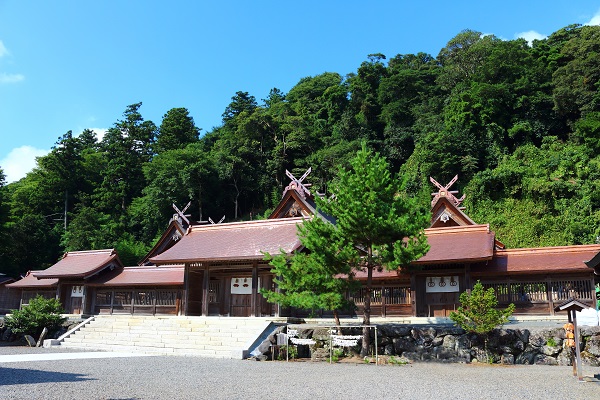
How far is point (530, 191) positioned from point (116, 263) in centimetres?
2638

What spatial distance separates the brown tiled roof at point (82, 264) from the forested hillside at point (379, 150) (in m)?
13.4

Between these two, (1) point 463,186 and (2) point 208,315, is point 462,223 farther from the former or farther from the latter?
(1) point 463,186

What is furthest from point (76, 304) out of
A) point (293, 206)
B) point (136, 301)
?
point (293, 206)

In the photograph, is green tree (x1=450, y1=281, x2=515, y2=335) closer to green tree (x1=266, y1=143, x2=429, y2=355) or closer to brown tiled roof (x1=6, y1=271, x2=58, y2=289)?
green tree (x1=266, y1=143, x2=429, y2=355)

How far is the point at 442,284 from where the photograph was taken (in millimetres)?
18516

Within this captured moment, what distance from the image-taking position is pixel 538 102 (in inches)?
1501

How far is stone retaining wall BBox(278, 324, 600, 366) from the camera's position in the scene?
44.8 ft

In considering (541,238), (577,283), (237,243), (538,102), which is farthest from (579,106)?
(237,243)

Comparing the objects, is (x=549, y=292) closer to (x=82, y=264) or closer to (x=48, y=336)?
(x=48, y=336)

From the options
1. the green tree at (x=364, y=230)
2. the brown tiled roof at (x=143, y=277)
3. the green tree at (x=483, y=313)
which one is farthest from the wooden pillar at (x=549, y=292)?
the brown tiled roof at (x=143, y=277)

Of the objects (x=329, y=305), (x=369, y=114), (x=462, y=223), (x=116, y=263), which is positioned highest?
(x=369, y=114)

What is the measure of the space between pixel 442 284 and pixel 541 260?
143 inches

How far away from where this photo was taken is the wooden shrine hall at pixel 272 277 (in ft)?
56.9

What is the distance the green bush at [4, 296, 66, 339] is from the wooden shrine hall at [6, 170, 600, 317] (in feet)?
10.9
